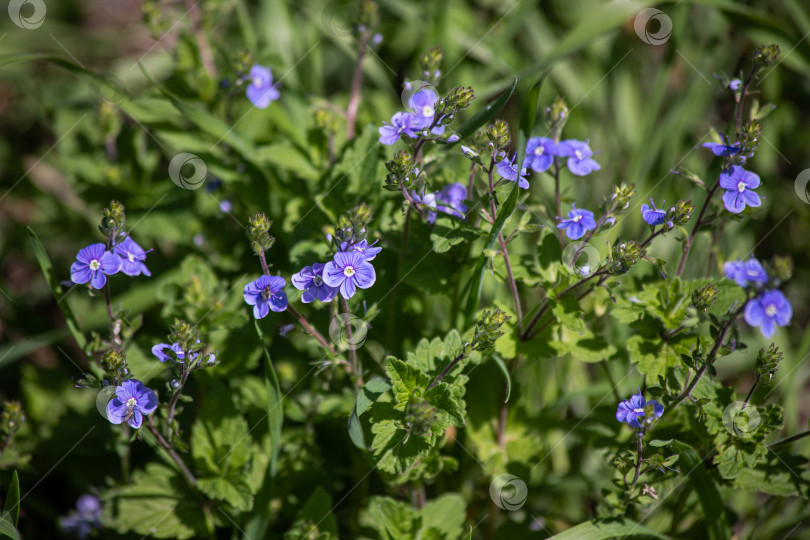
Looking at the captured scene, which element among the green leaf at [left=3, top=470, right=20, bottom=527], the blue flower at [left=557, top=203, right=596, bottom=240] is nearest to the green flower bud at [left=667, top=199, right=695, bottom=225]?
the blue flower at [left=557, top=203, right=596, bottom=240]

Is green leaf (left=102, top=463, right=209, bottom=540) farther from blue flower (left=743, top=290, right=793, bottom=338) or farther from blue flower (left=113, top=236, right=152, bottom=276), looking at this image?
blue flower (left=743, top=290, right=793, bottom=338)

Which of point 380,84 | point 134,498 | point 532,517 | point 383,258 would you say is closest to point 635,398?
point 532,517

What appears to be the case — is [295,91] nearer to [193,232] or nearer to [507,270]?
[193,232]

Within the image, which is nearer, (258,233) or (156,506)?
(258,233)

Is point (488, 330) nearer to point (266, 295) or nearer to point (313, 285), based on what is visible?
point (313, 285)

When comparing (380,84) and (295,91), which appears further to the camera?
(380,84)

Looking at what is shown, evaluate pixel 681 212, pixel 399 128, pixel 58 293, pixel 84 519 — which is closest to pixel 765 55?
pixel 681 212
